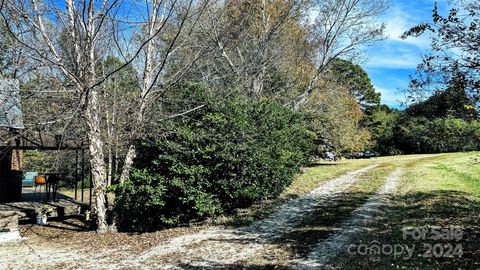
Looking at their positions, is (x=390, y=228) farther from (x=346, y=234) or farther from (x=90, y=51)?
(x=90, y=51)

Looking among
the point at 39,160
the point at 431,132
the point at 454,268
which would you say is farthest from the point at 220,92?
the point at 39,160

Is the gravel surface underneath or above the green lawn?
underneath

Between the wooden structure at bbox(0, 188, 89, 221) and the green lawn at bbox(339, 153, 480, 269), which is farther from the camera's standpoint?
the wooden structure at bbox(0, 188, 89, 221)

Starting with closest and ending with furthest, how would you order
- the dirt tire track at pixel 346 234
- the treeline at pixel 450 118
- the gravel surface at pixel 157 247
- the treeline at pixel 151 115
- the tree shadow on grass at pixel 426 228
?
the treeline at pixel 450 118
the tree shadow on grass at pixel 426 228
the dirt tire track at pixel 346 234
the gravel surface at pixel 157 247
the treeline at pixel 151 115

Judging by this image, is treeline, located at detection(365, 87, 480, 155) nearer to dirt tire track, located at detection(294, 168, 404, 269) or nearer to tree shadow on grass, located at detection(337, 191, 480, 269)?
tree shadow on grass, located at detection(337, 191, 480, 269)

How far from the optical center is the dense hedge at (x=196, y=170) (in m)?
8.86

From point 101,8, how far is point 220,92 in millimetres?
3733

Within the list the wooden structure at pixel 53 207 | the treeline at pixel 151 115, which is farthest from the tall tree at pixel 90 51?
the wooden structure at pixel 53 207

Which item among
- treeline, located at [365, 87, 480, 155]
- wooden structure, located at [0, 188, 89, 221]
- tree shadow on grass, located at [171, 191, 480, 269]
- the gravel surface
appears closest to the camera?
treeline, located at [365, 87, 480, 155]

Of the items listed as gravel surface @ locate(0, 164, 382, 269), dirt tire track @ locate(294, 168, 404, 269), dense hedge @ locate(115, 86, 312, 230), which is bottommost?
gravel surface @ locate(0, 164, 382, 269)

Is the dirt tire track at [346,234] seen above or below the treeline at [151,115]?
below

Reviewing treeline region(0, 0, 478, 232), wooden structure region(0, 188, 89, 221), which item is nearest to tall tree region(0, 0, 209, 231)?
treeline region(0, 0, 478, 232)

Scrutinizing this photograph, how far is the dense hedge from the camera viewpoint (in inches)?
349

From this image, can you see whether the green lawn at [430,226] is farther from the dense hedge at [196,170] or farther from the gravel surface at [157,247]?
the dense hedge at [196,170]
